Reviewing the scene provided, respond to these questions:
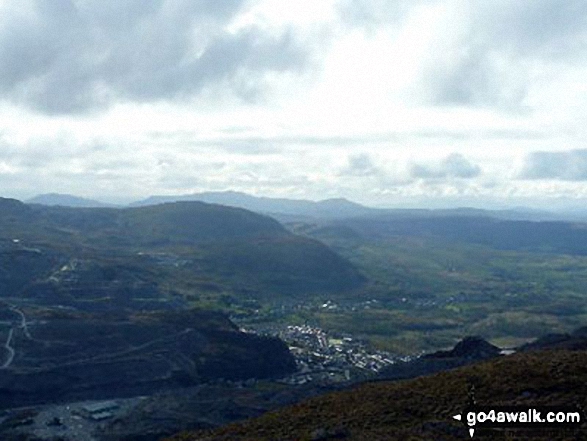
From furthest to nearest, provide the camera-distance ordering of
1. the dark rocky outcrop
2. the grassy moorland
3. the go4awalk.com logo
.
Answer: the dark rocky outcrop → the grassy moorland → the go4awalk.com logo

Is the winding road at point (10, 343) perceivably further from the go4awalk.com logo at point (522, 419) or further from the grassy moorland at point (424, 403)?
the go4awalk.com logo at point (522, 419)

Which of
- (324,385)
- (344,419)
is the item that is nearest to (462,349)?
(324,385)

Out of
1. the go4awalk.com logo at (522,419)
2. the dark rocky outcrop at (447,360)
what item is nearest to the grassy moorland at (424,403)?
the go4awalk.com logo at (522,419)

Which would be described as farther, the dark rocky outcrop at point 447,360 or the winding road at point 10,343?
the winding road at point 10,343

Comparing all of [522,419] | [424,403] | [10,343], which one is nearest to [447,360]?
[424,403]

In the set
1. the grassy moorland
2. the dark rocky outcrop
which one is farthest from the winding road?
the grassy moorland

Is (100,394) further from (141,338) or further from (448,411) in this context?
(448,411)

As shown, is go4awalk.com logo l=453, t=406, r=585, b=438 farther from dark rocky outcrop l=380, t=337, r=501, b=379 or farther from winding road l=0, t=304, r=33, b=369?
winding road l=0, t=304, r=33, b=369

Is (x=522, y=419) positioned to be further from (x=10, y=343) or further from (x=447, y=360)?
(x=10, y=343)
